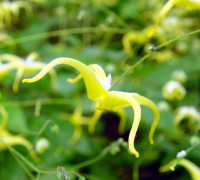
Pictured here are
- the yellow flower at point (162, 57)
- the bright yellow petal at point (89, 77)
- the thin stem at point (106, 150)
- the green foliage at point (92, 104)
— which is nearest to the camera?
the bright yellow petal at point (89, 77)

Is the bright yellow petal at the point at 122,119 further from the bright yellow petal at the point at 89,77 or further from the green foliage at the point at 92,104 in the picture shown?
the bright yellow petal at the point at 89,77

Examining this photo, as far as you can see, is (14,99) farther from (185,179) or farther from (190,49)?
(190,49)

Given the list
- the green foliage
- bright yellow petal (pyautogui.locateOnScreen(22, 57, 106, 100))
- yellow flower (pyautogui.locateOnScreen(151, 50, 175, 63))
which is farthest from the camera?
yellow flower (pyautogui.locateOnScreen(151, 50, 175, 63))

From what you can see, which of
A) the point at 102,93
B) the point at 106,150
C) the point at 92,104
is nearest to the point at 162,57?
the point at 92,104

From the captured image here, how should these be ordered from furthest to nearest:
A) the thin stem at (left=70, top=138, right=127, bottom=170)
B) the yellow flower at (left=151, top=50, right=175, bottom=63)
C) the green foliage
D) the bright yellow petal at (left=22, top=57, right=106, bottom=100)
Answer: the yellow flower at (left=151, top=50, right=175, bottom=63) → the green foliage → the thin stem at (left=70, top=138, right=127, bottom=170) → the bright yellow petal at (left=22, top=57, right=106, bottom=100)

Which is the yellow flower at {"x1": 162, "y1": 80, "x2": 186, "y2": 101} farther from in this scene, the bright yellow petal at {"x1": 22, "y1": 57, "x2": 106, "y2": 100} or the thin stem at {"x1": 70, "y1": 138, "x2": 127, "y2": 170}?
the bright yellow petal at {"x1": 22, "y1": 57, "x2": 106, "y2": 100}

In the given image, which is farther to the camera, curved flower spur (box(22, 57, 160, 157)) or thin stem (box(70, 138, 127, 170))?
thin stem (box(70, 138, 127, 170))

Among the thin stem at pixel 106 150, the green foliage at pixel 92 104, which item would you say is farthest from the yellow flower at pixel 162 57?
the thin stem at pixel 106 150

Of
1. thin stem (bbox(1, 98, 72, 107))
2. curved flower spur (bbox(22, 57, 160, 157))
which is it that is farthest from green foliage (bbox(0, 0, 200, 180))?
curved flower spur (bbox(22, 57, 160, 157))

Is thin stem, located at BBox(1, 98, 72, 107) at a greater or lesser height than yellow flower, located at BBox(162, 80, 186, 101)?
lesser

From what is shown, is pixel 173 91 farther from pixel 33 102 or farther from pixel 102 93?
pixel 102 93

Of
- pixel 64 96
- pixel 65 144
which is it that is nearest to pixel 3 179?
pixel 65 144
